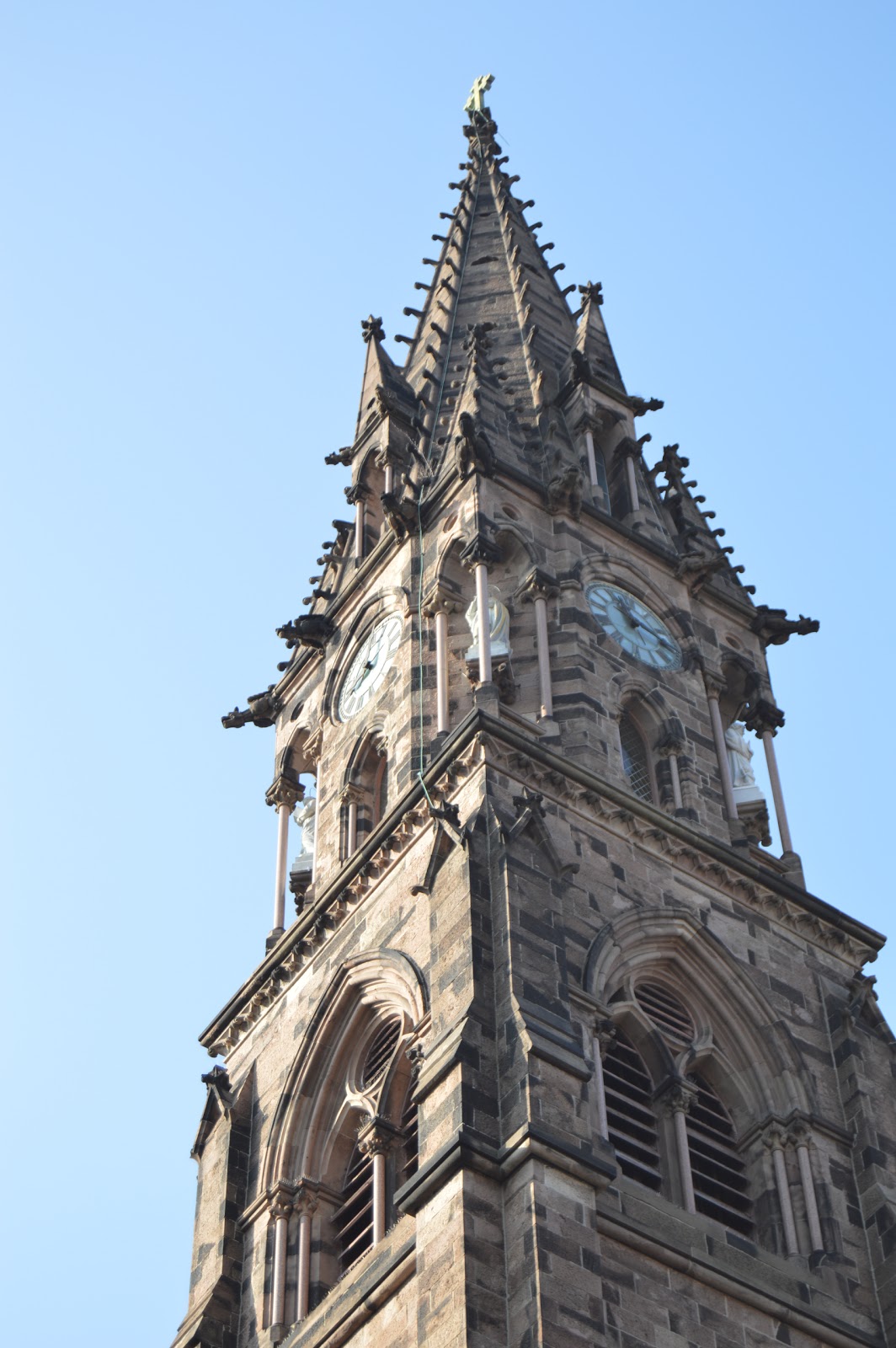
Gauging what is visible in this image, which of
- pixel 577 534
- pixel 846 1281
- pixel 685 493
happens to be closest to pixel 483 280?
pixel 685 493

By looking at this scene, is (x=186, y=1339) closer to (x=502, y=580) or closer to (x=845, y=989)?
(x=845, y=989)

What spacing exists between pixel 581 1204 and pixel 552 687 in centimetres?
1068

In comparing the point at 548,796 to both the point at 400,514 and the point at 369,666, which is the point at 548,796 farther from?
the point at 400,514

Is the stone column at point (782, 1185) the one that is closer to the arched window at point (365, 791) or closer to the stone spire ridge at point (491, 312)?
the arched window at point (365, 791)

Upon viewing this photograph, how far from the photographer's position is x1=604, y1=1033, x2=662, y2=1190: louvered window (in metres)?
28.5

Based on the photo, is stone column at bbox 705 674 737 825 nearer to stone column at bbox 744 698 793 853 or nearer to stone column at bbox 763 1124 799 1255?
stone column at bbox 744 698 793 853

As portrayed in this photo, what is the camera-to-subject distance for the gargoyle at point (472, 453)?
125 feet

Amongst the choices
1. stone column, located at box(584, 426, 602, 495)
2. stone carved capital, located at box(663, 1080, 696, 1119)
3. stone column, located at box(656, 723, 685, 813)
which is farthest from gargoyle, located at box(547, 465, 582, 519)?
stone carved capital, located at box(663, 1080, 696, 1119)

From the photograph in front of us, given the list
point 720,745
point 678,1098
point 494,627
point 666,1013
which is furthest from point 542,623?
point 678,1098

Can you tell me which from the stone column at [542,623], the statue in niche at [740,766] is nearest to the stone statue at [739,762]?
the statue in niche at [740,766]

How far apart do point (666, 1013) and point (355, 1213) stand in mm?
4411

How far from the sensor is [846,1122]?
3102cm

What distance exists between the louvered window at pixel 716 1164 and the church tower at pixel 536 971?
0.15ft

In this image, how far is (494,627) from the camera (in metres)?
35.8
